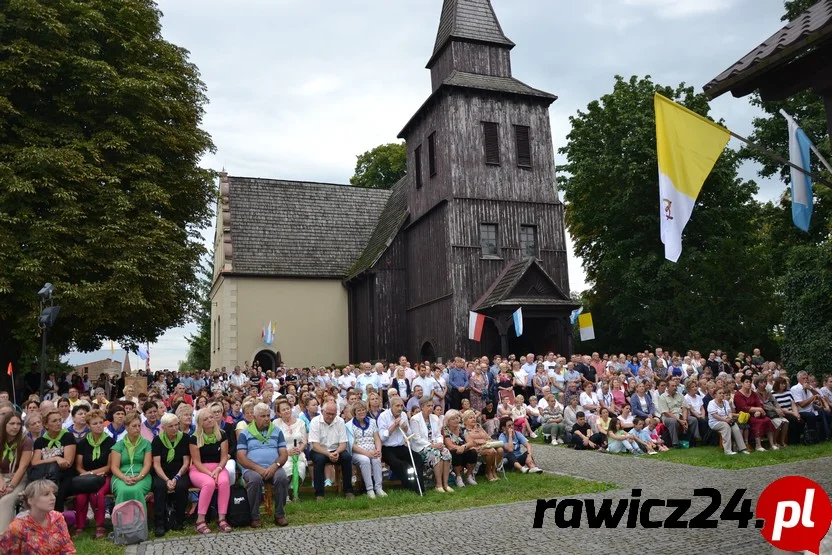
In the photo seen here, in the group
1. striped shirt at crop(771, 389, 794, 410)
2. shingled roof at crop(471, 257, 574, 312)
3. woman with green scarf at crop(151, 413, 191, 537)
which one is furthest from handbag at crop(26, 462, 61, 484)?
shingled roof at crop(471, 257, 574, 312)

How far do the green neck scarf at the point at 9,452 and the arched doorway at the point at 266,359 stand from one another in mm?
23609

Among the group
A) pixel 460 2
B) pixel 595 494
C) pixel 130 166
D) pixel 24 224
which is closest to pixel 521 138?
pixel 460 2

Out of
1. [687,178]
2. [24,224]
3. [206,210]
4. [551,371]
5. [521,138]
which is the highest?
[521,138]

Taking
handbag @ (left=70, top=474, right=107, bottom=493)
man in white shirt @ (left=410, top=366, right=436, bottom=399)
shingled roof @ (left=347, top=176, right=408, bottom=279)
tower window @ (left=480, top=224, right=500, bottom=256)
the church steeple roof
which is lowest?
handbag @ (left=70, top=474, right=107, bottom=493)

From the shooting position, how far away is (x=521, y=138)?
90.3 ft

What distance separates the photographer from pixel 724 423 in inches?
543

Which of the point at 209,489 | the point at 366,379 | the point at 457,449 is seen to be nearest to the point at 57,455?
the point at 209,489

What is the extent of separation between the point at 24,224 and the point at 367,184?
3104 cm

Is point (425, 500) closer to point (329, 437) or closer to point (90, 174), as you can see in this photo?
point (329, 437)

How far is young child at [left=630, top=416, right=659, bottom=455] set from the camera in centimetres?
1425

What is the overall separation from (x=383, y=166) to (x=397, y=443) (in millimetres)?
38558

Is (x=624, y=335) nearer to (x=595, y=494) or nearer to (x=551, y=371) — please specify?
(x=551, y=371)

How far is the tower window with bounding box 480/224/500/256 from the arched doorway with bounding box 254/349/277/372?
1173 centimetres

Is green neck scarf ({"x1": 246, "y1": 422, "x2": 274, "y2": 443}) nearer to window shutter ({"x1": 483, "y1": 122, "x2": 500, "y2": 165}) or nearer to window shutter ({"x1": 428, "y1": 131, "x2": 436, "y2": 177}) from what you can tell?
window shutter ({"x1": 483, "y1": 122, "x2": 500, "y2": 165})
